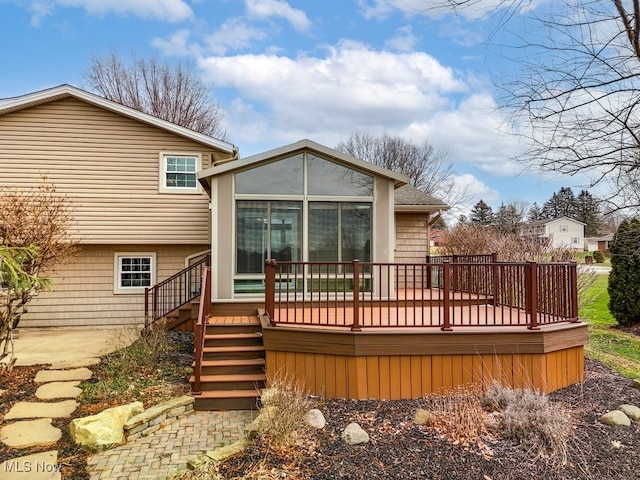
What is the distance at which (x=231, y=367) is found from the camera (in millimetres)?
5645

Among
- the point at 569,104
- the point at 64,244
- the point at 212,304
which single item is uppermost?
the point at 569,104

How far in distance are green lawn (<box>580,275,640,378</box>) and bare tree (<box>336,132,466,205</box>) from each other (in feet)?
48.4

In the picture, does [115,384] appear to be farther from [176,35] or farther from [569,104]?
[176,35]

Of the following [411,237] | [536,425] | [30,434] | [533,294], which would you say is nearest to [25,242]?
[30,434]

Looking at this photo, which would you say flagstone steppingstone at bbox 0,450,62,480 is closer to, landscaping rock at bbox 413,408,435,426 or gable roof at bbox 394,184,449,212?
landscaping rock at bbox 413,408,435,426

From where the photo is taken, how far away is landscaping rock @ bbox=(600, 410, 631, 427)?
14.9 ft

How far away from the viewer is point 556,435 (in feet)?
13.0

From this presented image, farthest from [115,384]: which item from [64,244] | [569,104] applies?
[569,104]

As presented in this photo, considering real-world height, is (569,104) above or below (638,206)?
above

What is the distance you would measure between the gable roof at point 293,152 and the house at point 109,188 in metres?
3.11

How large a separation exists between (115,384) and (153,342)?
1.14 metres

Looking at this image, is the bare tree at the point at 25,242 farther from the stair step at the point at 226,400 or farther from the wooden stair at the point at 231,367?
the stair step at the point at 226,400

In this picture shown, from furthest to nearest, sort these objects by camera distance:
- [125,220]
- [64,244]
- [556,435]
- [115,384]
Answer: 1. [125,220]
2. [64,244]
3. [115,384]
4. [556,435]

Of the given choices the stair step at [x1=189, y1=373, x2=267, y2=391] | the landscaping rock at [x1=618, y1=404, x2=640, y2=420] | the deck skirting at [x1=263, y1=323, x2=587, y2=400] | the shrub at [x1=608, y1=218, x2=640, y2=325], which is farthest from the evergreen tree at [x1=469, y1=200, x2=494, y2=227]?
the stair step at [x1=189, y1=373, x2=267, y2=391]
